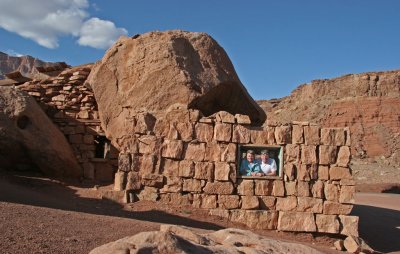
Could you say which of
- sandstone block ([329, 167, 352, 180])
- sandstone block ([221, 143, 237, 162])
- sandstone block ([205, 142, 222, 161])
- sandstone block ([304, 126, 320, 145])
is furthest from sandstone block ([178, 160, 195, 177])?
sandstone block ([329, 167, 352, 180])

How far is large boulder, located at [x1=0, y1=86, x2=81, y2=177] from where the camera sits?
1197cm

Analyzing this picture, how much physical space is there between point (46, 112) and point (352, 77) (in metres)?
36.5

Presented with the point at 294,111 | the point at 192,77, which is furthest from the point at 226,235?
the point at 294,111

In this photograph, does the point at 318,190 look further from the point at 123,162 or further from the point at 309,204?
the point at 123,162

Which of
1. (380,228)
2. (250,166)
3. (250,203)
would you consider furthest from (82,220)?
(380,228)

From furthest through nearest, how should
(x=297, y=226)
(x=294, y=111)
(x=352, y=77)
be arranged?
1. (x=294, y=111)
2. (x=352, y=77)
3. (x=297, y=226)

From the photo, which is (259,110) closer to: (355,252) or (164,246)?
(355,252)

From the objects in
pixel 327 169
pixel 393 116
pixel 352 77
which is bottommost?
pixel 327 169

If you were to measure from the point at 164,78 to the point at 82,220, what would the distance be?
6261mm

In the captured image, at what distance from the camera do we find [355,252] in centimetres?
920

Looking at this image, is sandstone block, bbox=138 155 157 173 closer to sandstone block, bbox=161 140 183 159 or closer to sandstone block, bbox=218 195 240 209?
sandstone block, bbox=161 140 183 159

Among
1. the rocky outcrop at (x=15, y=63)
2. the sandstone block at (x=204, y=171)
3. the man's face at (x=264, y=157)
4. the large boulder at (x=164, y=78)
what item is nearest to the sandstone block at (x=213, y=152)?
the sandstone block at (x=204, y=171)

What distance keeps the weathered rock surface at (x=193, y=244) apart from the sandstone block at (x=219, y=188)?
4632 millimetres

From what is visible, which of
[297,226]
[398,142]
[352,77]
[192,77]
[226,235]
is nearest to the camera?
[226,235]
